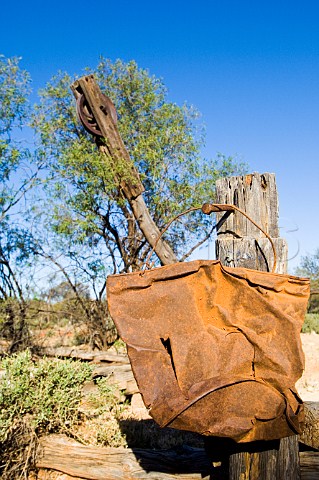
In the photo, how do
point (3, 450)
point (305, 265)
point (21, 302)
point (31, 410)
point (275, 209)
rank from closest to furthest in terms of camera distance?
1. point (275, 209)
2. point (3, 450)
3. point (31, 410)
4. point (21, 302)
5. point (305, 265)

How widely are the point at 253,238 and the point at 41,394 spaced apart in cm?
327

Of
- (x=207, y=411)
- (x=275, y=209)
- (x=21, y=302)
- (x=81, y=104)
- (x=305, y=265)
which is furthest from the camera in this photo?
(x=305, y=265)

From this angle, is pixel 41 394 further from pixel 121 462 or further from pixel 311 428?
pixel 311 428

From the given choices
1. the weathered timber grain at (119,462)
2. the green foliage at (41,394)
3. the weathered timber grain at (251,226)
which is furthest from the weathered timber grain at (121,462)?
the weathered timber grain at (251,226)

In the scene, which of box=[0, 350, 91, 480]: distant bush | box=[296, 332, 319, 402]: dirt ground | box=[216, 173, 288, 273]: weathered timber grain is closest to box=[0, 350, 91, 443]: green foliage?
box=[0, 350, 91, 480]: distant bush

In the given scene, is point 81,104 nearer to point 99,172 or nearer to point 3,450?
point 99,172

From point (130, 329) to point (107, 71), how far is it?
9.68m

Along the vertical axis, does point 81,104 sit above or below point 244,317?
above

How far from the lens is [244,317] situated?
247 centimetres

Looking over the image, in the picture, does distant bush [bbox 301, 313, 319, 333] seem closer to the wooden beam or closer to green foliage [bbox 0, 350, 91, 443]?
the wooden beam

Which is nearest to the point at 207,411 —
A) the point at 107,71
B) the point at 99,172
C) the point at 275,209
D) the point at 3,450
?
the point at 275,209

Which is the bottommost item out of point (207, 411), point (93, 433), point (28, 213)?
point (93, 433)

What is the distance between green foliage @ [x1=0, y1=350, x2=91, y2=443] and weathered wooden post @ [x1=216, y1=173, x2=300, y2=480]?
2827 millimetres

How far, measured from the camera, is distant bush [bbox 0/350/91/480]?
4.55m
